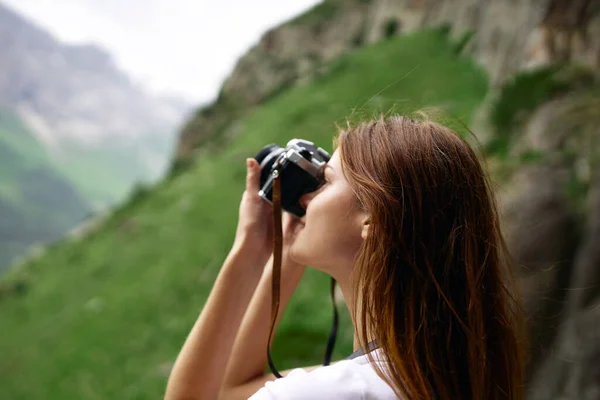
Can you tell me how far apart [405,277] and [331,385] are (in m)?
0.22

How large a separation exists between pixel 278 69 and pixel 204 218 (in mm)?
7009

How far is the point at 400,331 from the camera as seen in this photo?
859 millimetres

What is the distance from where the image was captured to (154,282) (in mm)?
4840

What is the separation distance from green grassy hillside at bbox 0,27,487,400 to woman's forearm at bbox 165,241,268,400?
1.88 feet

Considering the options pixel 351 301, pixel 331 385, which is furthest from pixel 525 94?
pixel 331 385

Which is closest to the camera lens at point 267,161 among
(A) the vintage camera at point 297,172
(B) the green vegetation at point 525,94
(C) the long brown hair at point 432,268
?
(A) the vintage camera at point 297,172

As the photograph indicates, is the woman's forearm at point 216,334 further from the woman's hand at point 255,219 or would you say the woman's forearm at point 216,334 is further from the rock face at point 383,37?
the rock face at point 383,37

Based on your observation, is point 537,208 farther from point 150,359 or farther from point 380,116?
point 150,359

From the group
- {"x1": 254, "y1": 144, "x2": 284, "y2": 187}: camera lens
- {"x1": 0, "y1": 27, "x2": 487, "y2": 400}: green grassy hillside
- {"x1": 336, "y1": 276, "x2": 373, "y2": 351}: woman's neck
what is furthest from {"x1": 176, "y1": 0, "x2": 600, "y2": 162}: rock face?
{"x1": 336, "y1": 276, "x2": 373, "y2": 351}: woman's neck

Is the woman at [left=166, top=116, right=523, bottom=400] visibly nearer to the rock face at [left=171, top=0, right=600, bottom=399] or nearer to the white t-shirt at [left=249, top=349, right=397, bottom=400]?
the white t-shirt at [left=249, top=349, right=397, bottom=400]

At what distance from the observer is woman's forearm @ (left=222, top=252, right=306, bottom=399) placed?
3.78 ft

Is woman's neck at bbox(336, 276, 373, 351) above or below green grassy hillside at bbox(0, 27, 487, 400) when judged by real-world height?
below

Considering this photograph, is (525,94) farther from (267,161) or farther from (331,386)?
(331,386)

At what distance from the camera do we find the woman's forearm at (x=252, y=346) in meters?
1.15
